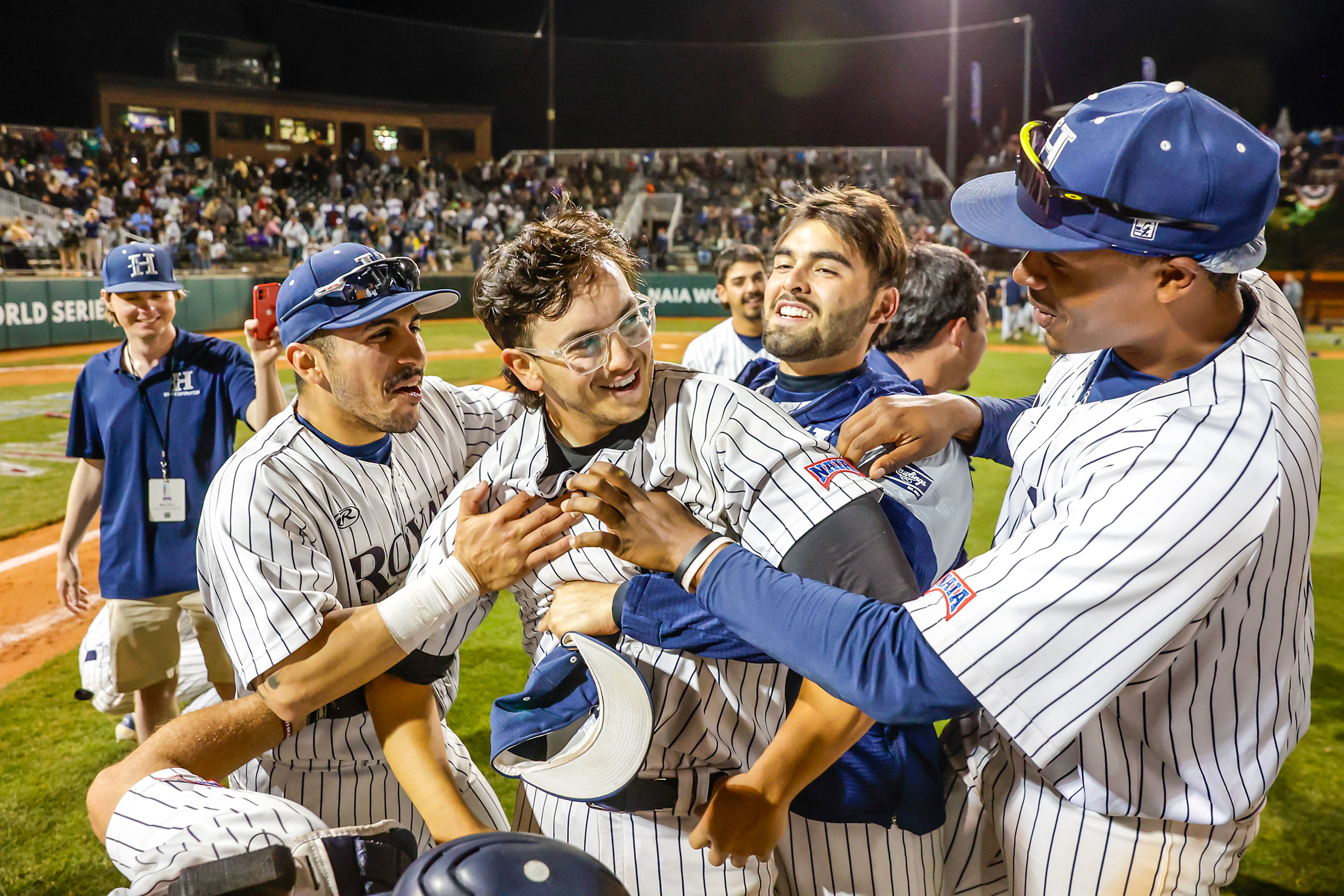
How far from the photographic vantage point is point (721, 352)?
6492 millimetres

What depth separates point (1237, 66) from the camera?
2867cm

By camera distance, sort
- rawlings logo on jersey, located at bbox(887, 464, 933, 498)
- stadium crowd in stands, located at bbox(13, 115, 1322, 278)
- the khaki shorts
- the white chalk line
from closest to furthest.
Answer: rawlings logo on jersey, located at bbox(887, 464, 933, 498) → the khaki shorts → the white chalk line → stadium crowd in stands, located at bbox(13, 115, 1322, 278)

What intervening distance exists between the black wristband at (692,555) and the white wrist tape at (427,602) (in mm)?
540

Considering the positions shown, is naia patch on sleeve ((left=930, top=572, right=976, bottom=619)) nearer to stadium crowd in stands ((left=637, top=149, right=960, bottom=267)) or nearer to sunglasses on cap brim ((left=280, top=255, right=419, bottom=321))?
sunglasses on cap brim ((left=280, top=255, right=419, bottom=321))

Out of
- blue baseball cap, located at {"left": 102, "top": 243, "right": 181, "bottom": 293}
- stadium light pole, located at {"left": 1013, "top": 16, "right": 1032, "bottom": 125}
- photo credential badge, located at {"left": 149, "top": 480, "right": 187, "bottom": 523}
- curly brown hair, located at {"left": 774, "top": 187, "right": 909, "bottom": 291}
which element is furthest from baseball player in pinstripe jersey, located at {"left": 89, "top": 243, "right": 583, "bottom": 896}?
stadium light pole, located at {"left": 1013, "top": 16, "right": 1032, "bottom": 125}

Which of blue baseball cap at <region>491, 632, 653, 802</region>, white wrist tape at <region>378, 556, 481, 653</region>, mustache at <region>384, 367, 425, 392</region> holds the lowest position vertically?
blue baseball cap at <region>491, 632, 653, 802</region>

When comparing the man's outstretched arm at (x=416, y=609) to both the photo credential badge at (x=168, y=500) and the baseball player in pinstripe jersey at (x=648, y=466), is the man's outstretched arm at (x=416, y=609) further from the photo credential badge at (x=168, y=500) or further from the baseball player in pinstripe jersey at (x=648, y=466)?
the photo credential badge at (x=168, y=500)

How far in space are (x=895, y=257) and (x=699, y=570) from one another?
1795 millimetres

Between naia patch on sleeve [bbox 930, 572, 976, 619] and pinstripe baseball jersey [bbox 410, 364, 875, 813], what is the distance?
0.33 m

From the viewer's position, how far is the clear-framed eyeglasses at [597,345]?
77.8 inches

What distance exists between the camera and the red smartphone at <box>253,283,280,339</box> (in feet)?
11.2

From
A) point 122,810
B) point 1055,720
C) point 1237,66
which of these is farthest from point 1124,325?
point 1237,66

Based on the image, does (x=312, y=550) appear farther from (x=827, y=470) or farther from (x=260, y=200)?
(x=260, y=200)

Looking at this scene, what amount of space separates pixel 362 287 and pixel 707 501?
1348 millimetres
